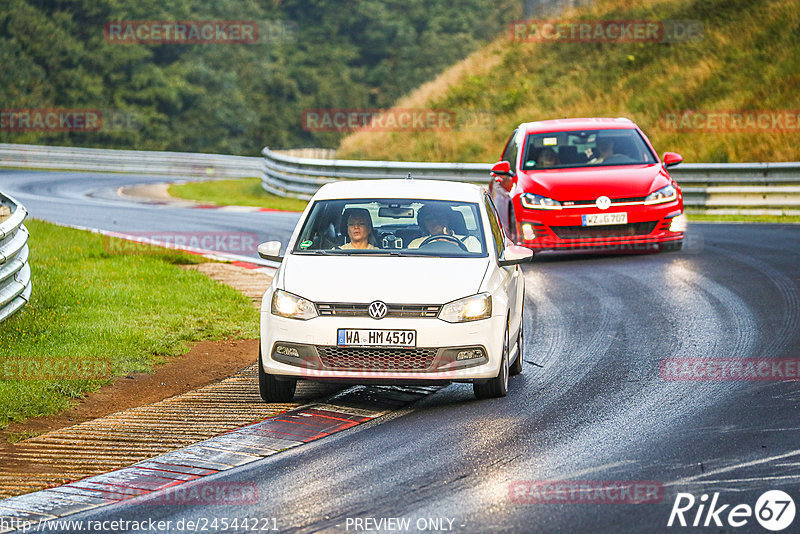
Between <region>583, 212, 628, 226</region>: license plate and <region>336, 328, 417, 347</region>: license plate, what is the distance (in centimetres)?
753

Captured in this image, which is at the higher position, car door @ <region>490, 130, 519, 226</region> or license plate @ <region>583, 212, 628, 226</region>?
car door @ <region>490, 130, 519, 226</region>

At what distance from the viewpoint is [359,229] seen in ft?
29.5

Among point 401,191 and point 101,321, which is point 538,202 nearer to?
point 401,191

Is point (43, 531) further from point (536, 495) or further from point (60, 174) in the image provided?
point (60, 174)

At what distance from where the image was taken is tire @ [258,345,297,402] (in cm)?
817

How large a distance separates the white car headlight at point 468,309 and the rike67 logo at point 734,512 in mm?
2428

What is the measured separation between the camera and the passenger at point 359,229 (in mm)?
8898

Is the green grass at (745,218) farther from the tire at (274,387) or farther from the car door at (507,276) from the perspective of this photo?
A: the tire at (274,387)

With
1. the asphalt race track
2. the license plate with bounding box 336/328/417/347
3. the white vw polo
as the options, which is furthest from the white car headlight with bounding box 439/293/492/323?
the asphalt race track

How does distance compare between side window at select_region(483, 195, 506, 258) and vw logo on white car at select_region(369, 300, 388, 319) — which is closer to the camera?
vw logo on white car at select_region(369, 300, 388, 319)

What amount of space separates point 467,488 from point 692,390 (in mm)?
Answer: 2900

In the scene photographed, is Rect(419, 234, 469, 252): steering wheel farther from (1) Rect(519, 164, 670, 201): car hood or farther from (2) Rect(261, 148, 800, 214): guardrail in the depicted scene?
(2) Rect(261, 148, 800, 214): guardrail

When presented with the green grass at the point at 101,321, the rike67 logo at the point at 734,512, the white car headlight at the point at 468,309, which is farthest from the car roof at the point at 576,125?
the rike67 logo at the point at 734,512

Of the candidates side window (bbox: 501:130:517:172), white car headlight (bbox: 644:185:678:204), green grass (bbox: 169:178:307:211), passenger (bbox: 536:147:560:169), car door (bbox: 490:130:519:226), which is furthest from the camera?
green grass (bbox: 169:178:307:211)
